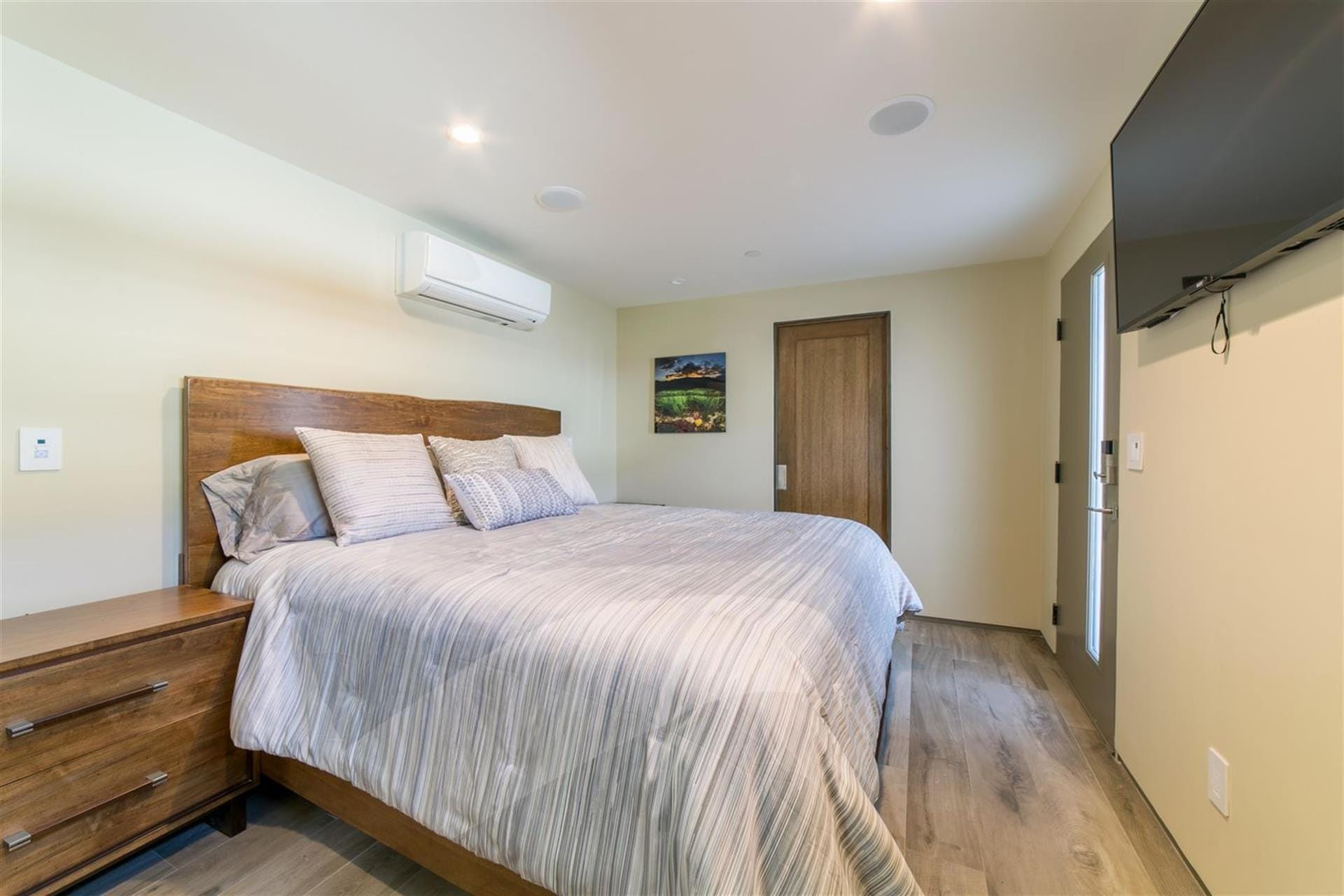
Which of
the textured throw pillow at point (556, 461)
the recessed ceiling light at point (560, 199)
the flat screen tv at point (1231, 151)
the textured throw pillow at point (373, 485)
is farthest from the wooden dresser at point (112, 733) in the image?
the flat screen tv at point (1231, 151)

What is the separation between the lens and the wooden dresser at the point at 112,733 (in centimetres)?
119

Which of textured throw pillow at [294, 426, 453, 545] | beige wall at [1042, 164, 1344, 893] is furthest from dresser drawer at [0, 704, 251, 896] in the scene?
beige wall at [1042, 164, 1344, 893]

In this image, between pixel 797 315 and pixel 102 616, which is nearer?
pixel 102 616

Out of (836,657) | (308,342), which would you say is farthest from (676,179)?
(836,657)

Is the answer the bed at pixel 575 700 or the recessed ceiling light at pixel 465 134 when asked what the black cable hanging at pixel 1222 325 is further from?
the recessed ceiling light at pixel 465 134

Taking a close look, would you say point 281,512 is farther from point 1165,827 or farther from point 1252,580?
point 1165,827

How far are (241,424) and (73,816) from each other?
1.27 meters

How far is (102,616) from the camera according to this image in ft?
4.88

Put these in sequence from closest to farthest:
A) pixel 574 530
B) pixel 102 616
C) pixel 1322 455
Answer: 1. pixel 1322 455
2. pixel 102 616
3. pixel 574 530

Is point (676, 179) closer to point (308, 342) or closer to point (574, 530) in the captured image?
point (574, 530)

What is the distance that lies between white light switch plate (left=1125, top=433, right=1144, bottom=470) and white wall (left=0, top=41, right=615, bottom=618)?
328cm

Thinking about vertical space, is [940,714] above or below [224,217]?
below

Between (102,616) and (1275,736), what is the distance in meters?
2.99

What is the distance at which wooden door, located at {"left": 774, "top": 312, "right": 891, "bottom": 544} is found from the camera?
3.64m
